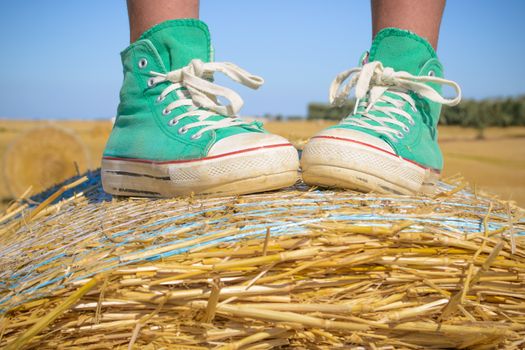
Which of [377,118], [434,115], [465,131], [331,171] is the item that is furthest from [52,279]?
[465,131]

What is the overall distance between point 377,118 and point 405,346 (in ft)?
2.72

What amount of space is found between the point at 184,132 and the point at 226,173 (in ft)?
0.81

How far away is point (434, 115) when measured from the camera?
191 centimetres

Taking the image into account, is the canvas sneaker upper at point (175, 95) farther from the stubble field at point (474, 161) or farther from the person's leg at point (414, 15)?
the stubble field at point (474, 161)

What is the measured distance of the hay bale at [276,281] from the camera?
118 cm

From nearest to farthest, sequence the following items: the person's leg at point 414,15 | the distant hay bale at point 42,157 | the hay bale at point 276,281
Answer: the hay bale at point 276,281, the person's leg at point 414,15, the distant hay bale at point 42,157

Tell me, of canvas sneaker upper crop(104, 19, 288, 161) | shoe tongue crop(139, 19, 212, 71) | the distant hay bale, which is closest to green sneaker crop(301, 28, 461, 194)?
canvas sneaker upper crop(104, 19, 288, 161)

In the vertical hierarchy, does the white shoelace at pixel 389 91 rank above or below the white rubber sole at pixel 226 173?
above

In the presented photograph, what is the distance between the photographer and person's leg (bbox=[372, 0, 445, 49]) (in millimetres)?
1834

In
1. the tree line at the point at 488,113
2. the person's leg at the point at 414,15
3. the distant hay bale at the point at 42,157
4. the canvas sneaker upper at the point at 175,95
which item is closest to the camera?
the canvas sneaker upper at the point at 175,95

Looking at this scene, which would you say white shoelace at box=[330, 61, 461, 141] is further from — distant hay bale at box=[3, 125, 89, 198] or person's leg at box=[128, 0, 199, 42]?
distant hay bale at box=[3, 125, 89, 198]

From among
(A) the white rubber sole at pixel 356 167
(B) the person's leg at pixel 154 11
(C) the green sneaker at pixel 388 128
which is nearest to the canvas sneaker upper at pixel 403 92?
(C) the green sneaker at pixel 388 128

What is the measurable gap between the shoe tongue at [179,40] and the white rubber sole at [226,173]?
402mm

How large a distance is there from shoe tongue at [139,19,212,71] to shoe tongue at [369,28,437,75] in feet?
2.20
